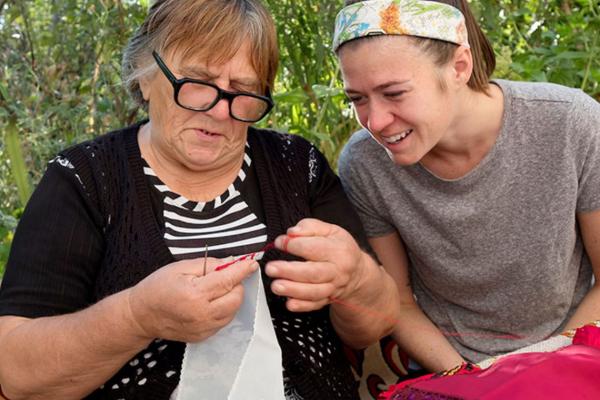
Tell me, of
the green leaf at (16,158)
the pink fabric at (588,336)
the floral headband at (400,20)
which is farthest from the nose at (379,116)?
the green leaf at (16,158)

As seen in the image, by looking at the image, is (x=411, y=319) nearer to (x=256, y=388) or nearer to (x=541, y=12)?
(x=256, y=388)

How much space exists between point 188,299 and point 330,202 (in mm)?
621

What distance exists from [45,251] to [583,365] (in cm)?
106

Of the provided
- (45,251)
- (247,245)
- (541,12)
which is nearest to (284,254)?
(247,245)

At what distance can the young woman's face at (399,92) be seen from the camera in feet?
5.66

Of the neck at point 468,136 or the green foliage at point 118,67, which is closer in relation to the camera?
the neck at point 468,136

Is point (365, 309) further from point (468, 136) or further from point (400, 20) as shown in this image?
point (400, 20)

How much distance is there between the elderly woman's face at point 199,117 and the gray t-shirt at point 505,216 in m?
0.43

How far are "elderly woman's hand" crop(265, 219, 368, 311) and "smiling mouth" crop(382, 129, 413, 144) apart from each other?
32 cm

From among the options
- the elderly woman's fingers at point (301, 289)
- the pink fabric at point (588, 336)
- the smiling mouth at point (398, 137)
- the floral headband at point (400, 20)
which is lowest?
the pink fabric at point (588, 336)

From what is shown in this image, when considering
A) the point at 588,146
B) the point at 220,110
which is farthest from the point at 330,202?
the point at 588,146

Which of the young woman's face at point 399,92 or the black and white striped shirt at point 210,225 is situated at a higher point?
the young woman's face at point 399,92

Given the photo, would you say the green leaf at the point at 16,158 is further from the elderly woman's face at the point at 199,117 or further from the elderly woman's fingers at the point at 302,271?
the elderly woman's fingers at the point at 302,271

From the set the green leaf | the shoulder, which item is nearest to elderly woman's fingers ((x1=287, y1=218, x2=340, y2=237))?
the shoulder
